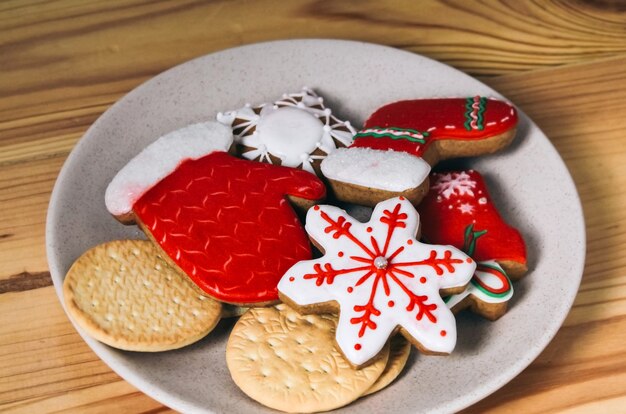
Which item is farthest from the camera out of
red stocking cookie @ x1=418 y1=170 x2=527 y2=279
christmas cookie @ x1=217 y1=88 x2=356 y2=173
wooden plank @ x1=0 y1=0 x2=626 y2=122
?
wooden plank @ x1=0 y1=0 x2=626 y2=122

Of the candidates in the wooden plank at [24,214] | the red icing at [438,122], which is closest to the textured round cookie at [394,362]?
the red icing at [438,122]

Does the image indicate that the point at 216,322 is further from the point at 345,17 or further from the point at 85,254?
the point at 345,17

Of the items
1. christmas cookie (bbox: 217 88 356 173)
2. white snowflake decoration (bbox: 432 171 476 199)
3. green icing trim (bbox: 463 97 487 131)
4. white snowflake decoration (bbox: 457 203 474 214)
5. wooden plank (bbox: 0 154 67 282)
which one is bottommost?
wooden plank (bbox: 0 154 67 282)

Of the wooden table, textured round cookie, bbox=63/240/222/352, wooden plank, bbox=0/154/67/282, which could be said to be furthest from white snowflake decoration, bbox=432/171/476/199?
wooden plank, bbox=0/154/67/282

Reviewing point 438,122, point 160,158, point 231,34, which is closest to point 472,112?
point 438,122

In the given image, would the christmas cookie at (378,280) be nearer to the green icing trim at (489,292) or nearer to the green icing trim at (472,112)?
the green icing trim at (489,292)

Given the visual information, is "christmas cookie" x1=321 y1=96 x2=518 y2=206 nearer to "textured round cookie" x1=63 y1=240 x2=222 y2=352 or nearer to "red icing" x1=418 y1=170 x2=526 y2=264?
"red icing" x1=418 y1=170 x2=526 y2=264
